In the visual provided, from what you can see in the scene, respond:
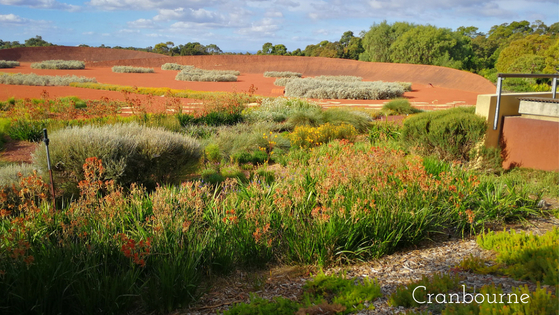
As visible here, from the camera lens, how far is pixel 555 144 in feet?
21.6

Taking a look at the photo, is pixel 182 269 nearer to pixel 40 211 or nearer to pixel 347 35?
pixel 40 211

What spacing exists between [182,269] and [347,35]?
55604 mm

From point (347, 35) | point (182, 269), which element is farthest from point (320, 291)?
point (347, 35)

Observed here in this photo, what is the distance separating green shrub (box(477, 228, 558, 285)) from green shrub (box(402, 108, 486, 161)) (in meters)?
3.32

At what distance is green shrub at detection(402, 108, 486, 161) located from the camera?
6.89 metres

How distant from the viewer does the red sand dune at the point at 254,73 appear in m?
19.0

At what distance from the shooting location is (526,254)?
319 cm

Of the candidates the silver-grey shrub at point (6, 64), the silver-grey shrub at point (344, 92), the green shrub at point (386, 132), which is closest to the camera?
the green shrub at point (386, 132)

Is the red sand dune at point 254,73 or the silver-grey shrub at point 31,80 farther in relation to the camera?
the silver-grey shrub at point 31,80

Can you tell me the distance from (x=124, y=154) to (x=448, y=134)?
517 cm

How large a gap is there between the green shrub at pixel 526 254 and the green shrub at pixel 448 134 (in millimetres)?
3319

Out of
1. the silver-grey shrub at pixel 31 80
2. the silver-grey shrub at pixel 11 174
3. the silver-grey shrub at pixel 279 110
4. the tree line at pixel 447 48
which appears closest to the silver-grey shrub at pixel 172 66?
the silver-grey shrub at pixel 31 80

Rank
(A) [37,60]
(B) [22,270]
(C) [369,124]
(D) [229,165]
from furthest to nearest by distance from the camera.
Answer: (A) [37,60] < (C) [369,124] < (D) [229,165] < (B) [22,270]

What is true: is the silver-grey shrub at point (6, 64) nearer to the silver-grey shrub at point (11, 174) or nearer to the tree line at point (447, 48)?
the tree line at point (447, 48)
